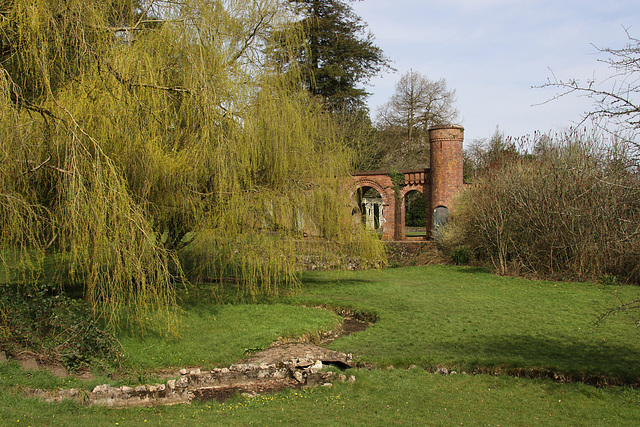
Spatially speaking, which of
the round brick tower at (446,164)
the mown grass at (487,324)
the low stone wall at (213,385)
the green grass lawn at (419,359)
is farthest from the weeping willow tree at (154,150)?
the round brick tower at (446,164)

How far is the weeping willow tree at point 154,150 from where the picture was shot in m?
6.55

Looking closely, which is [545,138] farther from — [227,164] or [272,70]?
[227,164]

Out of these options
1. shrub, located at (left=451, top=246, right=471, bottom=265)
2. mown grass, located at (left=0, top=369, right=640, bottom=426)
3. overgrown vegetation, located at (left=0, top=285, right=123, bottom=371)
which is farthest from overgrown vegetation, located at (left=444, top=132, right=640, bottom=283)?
overgrown vegetation, located at (left=0, top=285, right=123, bottom=371)

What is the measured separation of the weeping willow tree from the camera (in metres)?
6.55

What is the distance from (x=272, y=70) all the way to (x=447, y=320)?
6.53 metres

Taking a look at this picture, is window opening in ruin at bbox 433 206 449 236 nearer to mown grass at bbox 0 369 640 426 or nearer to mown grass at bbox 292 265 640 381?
mown grass at bbox 292 265 640 381

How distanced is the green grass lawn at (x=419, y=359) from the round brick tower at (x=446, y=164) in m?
10.1

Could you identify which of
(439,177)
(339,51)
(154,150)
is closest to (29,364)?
(154,150)

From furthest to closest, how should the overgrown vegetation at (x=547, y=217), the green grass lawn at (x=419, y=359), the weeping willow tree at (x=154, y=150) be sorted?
the overgrown vegetation at (x=547, y=217)
the weeping willow tree at (x=154, y=150)
the green grass lawn at (x=419, y=359)

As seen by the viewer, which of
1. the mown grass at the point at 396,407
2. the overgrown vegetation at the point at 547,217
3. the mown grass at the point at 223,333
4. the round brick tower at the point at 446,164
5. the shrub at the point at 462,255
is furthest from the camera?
the round brick tower at the point at 446,164

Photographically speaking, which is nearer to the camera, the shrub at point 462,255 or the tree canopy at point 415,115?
the shrub at point 462,255

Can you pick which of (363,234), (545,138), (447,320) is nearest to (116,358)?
(447,320)

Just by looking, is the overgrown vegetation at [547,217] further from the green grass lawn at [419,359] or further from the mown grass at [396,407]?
the mown grass at [396,407]

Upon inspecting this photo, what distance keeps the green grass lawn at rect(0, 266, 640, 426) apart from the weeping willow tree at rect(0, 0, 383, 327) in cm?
103
